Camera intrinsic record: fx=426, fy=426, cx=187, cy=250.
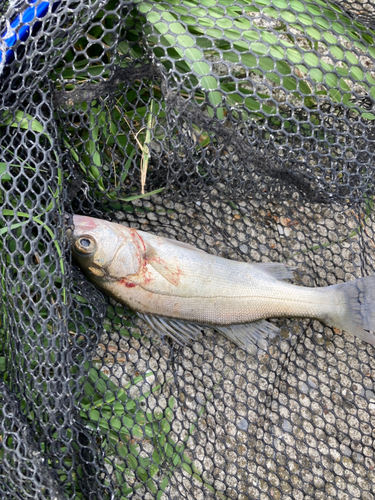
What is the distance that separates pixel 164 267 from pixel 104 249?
1.09 feet

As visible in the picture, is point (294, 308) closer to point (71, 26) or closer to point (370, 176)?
point (370, 176)

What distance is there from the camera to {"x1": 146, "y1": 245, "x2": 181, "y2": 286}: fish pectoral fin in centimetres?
229

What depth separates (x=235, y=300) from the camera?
2361mm

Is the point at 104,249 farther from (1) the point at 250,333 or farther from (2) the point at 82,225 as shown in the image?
(1) the point at 250,333

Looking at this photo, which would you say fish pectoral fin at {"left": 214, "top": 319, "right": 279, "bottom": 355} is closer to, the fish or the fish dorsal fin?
the fish

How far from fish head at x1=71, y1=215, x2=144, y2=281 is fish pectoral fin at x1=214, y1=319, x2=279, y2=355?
24.9 inches

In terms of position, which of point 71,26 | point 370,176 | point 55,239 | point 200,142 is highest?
point 71,26

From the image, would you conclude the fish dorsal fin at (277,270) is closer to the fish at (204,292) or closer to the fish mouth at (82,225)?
the fish at (204,292)

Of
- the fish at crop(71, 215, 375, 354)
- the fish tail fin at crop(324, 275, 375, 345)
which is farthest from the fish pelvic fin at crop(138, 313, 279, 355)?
the fish tail fin at crop(324, 275, 375, 345)

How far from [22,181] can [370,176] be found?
75.1 inches

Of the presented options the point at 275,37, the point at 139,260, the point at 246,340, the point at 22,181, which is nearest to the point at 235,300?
the point at 246,340

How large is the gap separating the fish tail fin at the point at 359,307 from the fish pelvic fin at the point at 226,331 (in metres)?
0.38

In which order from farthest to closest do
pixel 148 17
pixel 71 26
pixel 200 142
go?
pixel 200 142, pixel 148 17, pixel 71 26

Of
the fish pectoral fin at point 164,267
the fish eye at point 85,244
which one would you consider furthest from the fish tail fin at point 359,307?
the fish eye at point 85,244
